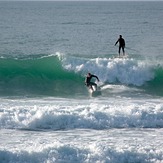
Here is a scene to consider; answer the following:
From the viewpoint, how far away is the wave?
23.4 meters

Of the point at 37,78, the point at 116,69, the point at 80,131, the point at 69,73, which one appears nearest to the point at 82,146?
the point at 80,131

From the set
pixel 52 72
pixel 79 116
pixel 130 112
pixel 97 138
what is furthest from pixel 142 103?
pixel 52 72

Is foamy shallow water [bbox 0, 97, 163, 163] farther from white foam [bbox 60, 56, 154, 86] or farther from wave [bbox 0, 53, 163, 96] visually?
white foam [bbox 60, 56, 154, 86]

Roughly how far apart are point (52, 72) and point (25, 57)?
3804 mm

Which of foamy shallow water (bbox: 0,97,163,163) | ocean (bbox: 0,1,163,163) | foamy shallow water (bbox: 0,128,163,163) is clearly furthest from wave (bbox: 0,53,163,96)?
foamy shallow water (bbox: 0,128,163,163)

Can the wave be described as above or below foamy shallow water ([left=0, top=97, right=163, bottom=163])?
above

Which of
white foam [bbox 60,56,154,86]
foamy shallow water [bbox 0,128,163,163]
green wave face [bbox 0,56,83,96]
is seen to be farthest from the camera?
white foam [bbox 60,56,154,86]

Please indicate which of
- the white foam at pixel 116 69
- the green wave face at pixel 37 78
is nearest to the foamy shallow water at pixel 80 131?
the green wave face at pixel 37 78

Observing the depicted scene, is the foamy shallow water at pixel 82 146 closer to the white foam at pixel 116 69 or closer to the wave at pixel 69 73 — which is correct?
the wave at pixel 69 73

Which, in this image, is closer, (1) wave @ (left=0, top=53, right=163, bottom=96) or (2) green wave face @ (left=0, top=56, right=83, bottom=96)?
(2) green wave face @ (left=0, top=56, right=83, bottom=96)

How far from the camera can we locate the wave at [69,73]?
23438 mm

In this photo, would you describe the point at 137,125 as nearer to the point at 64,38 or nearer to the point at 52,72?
the point at 52,72

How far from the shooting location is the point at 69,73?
25719 millimetres

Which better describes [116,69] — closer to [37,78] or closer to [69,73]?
[69,73]
